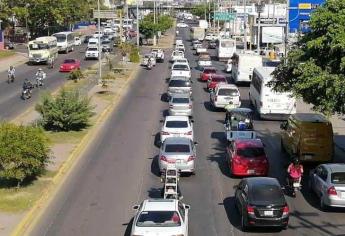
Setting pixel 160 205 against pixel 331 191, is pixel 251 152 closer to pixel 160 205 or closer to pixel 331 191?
pixel 331 191

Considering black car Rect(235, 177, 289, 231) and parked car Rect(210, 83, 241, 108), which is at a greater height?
black car Rect(235, 177, 289, 231)

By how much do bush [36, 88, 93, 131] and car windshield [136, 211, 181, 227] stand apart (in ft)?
54.5

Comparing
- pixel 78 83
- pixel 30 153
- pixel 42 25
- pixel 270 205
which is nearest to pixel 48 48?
pixel 78 83

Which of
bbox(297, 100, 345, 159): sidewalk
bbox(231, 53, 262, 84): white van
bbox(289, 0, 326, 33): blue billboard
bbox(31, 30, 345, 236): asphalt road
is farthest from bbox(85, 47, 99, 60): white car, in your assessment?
bbox(31, 30, 345, 236): asphalt road

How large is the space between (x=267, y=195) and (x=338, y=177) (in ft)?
10.7

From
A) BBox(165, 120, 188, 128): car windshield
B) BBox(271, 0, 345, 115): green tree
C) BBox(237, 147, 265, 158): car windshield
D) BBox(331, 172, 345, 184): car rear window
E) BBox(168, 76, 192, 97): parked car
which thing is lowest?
BBox(168, 76, 192, 97): parked car

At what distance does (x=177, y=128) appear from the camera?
2889cm

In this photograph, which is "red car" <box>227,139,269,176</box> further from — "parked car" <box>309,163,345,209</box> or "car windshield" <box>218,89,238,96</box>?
"car windshield" <box>218,89,238,96</box>

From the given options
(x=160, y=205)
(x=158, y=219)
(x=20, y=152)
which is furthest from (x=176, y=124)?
(x=158, y=219)

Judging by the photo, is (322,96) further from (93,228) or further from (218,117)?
(218,117)

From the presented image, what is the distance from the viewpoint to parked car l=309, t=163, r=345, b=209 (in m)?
19.3

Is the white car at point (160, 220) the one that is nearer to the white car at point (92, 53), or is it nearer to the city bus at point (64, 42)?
the white car at point (92, 53)

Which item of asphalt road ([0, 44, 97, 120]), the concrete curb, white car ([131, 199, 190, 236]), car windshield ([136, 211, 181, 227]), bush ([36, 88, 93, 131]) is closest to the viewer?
white car ([131, 199, 190, 236])

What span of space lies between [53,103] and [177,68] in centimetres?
2521
